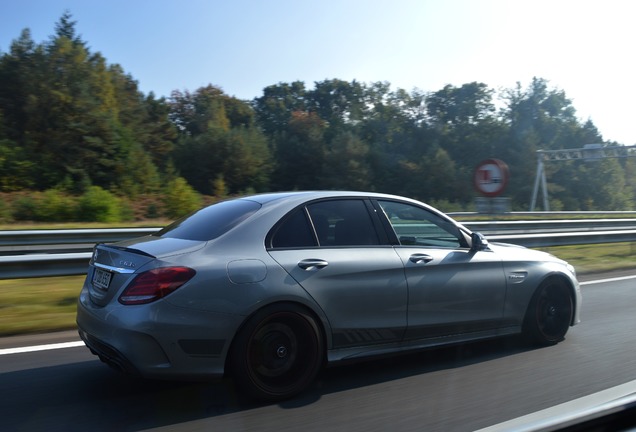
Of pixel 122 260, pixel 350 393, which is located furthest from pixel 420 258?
pixel 122 260

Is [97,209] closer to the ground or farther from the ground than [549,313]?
farther from the ground

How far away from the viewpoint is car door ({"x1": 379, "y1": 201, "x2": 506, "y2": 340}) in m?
5.18

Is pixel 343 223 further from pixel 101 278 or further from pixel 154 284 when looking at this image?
pixel 101 278

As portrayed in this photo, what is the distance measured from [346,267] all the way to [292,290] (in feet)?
1.77

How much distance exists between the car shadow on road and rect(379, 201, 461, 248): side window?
1062 millimetres

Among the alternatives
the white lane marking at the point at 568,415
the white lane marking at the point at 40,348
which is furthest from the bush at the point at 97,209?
the white lane marking at the point at 568,415

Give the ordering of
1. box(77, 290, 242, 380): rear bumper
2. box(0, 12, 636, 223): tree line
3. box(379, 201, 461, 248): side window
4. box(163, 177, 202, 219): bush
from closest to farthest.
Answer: box(77, 290, 242, 380): rear bumper < box(379, 201, 461, 248): side window < box(163, 177, 202, 219): bush < box(0, 12, 636, 223): tree line

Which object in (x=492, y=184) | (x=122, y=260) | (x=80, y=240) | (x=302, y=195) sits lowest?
(x=80, y=240)

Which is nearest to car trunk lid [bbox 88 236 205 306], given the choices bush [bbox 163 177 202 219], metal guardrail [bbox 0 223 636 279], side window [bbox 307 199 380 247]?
side window [bbox 307 199 380 247]

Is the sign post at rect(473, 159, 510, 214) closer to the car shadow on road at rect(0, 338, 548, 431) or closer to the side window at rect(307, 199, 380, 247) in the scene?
the car shadow on road at rect(0, 338, 548, 431)

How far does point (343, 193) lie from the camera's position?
531cm

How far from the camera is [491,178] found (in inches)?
586

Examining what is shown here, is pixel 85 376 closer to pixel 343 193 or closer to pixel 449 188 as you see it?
pixel 343 193

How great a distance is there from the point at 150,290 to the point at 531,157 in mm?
A: 57434
